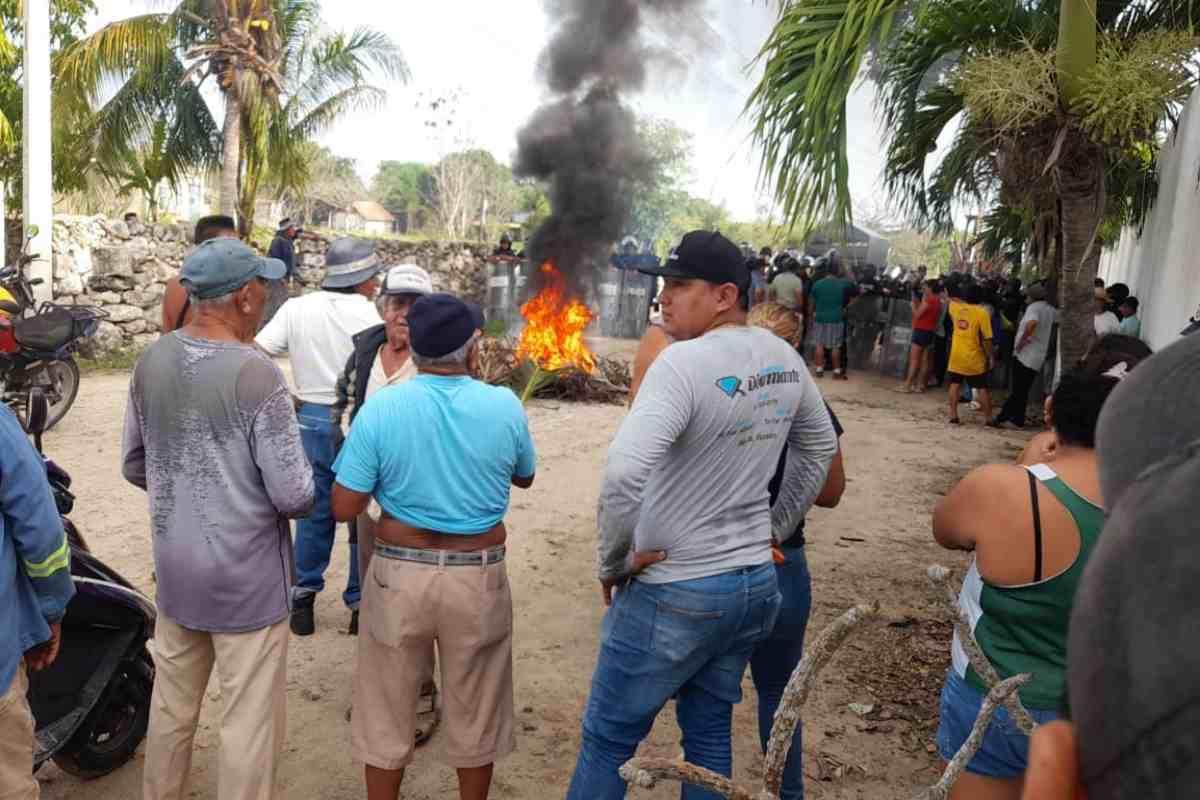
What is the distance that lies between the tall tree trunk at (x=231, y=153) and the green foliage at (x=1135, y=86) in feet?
45.7

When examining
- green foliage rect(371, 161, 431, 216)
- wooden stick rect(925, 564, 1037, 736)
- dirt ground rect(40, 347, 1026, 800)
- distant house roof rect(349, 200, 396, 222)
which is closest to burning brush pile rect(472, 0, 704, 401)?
dirt ground rect(40, 347, 1026, 800)

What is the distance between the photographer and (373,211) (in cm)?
8406

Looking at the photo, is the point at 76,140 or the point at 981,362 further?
the point at 76,140

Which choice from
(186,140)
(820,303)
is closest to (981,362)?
(820,303)

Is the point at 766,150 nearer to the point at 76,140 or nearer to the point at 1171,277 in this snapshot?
the point at 1171,277

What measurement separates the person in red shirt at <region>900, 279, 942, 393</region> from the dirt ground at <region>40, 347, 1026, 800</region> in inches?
193

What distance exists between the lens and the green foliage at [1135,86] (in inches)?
184

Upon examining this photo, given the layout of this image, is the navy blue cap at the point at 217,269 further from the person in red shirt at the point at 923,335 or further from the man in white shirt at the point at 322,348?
the person in red shirt at the point at 923,335

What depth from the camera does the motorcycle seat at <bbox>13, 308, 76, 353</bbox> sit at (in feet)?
26.7

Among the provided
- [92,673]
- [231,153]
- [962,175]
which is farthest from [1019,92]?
[231,153]

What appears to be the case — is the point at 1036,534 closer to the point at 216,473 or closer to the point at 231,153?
the point at 216,473

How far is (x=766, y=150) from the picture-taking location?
180 inches

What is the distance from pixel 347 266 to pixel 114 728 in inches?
87.8

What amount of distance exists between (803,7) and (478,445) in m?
3.02
